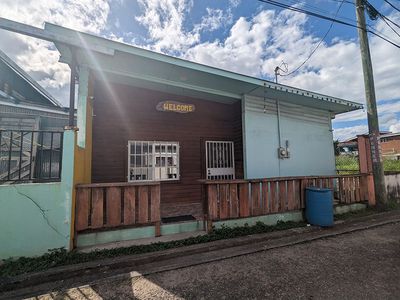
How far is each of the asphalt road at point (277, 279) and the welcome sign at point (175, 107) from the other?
4408 millimetres

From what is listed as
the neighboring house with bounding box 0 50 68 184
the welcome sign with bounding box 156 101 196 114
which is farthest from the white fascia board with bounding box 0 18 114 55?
the neighboring house with bounding box 0 50 68 184

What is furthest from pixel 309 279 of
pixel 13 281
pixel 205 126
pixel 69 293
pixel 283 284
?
pixel 205 126

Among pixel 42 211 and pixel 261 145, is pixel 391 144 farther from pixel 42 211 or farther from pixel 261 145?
pixel 42 211

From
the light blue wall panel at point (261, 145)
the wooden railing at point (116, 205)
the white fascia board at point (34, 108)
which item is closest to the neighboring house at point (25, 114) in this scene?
the white fascia board at point (34, 108)

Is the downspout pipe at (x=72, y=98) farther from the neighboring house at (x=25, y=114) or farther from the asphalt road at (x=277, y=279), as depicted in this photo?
the asphalt road at (x=277, y=279)

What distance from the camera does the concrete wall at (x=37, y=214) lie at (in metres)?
2.98

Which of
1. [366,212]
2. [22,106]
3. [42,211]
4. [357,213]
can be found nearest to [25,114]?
[22,106]

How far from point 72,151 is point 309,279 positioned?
3.98 m

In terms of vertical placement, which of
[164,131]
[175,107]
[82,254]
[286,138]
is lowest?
[82,254]

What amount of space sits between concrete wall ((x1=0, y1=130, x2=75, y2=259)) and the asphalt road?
1.01m

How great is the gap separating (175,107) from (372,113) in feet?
19.8

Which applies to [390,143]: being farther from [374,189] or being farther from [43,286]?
[43,286]

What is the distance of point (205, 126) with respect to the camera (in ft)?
22.3

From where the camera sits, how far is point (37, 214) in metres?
3.10
